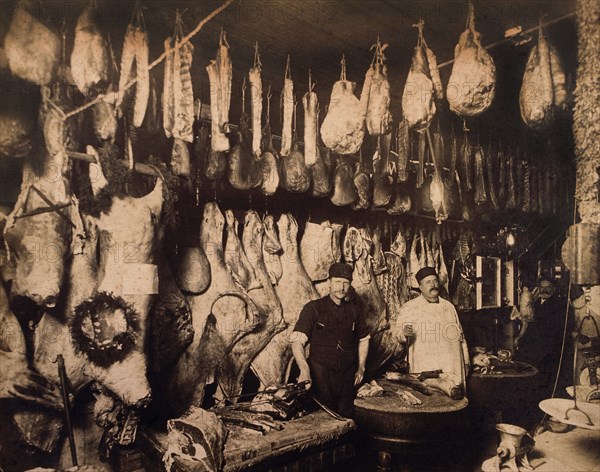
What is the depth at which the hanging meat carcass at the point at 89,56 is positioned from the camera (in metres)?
2.78

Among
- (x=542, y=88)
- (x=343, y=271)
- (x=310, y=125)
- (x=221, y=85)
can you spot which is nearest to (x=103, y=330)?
(x=221, y=85)

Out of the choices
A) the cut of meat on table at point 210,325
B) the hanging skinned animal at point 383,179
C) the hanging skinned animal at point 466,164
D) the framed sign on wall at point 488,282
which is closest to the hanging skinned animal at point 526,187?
the framed sign on wall at point 488,282

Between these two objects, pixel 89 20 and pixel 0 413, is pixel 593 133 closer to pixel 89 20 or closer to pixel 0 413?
pixel 89 20

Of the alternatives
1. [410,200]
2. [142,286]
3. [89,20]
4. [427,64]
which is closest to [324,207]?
[410,200]

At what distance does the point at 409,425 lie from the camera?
142 inches

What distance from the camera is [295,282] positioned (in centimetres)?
443

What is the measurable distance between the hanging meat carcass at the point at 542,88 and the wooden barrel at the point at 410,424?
235 centimetres

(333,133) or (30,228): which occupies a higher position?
(333,133)

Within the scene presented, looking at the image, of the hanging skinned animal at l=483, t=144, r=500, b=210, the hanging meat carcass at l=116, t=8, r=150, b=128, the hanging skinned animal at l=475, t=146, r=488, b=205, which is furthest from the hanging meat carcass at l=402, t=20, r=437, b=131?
the hanging skinned animal at l=483, t=144, r=500, b=210

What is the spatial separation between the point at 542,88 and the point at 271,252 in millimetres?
2604

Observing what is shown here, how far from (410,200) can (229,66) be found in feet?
9.98

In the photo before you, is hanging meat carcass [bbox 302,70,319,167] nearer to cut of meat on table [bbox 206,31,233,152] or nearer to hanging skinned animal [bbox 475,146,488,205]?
cut of meat on table [bbox 206,31,233,152]

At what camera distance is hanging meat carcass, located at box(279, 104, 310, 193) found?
423cm

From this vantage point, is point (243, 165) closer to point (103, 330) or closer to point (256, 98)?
point (256, 98)
